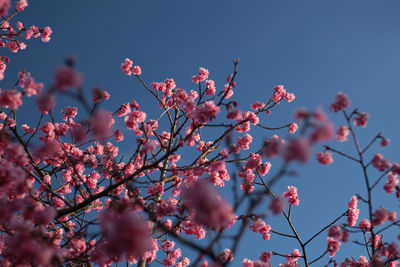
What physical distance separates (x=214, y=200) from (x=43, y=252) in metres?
1.91

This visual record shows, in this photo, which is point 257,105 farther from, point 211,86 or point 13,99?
point 13,99

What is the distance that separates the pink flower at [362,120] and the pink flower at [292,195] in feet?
11.3

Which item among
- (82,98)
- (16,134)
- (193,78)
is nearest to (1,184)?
(16,134)

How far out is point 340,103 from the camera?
13.1ft

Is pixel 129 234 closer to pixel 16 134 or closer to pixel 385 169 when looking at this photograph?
pixel 16 134

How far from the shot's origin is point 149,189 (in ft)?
18.6

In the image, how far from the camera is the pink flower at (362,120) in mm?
4027

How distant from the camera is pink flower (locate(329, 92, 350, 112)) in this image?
396 centimetres

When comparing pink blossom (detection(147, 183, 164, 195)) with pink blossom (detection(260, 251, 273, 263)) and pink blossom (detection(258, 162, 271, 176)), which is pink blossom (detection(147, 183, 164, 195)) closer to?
pink blossom (detection(258, 162, 271, 176))

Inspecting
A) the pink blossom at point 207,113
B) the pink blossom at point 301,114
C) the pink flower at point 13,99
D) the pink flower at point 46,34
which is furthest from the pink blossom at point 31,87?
the pink flower at point 46,34

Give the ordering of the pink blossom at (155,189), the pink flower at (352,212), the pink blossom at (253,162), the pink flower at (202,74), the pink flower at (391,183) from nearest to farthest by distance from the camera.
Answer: the pink flower at (391,183) → the pink blossom at (155,189) → the pink flower at (352,212) → the pink blossom at (253,162) → the pink flower at (202,74)

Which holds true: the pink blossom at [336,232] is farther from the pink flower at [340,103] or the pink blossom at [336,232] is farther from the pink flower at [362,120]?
the pink flower at [340,103]

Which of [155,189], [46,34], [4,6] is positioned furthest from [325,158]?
[46,34]

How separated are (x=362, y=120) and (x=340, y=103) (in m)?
0.46
